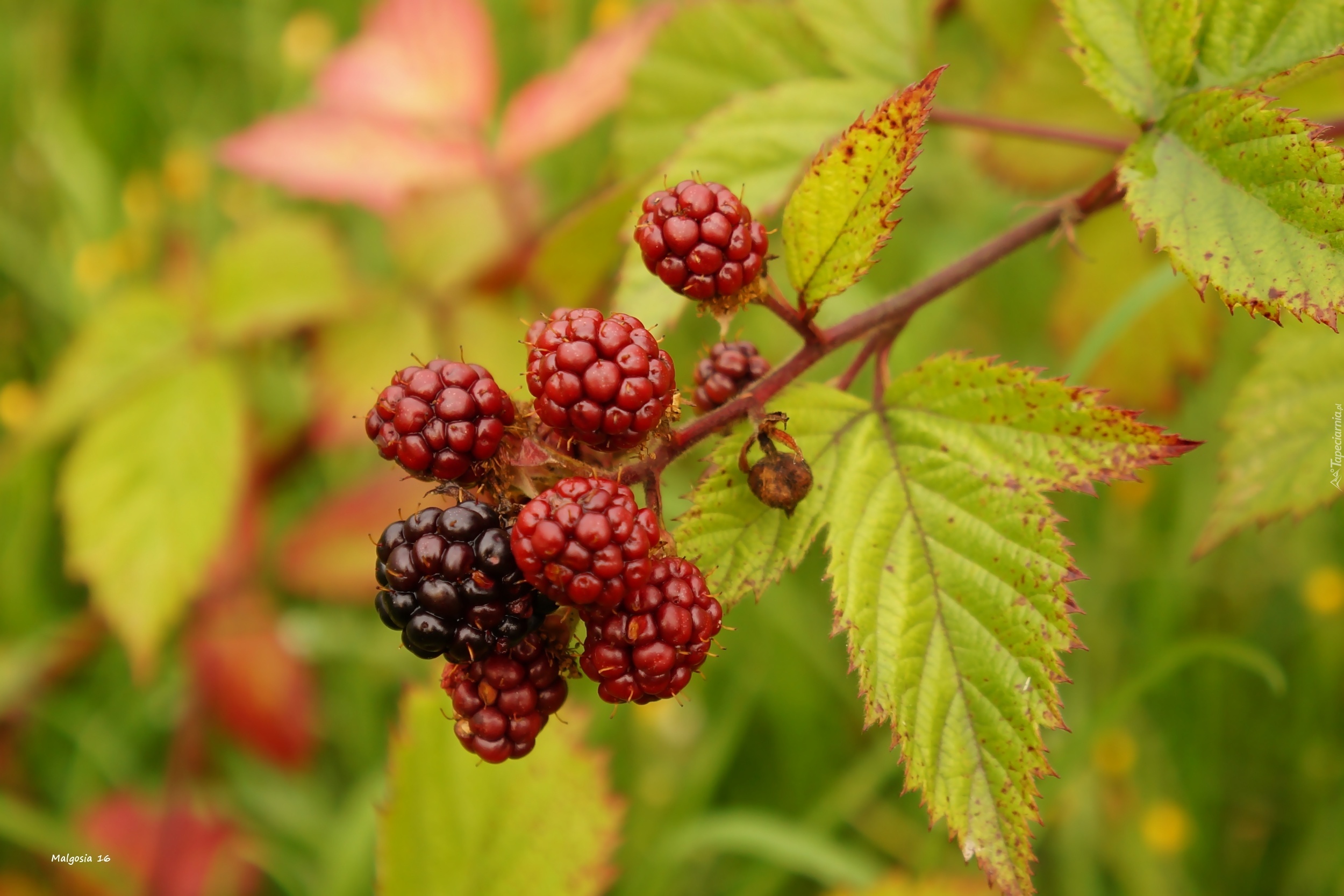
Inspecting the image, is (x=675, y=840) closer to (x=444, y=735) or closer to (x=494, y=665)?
(x=444, y=735)

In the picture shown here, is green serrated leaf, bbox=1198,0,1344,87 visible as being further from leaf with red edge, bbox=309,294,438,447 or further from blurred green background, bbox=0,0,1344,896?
leaf with red edge, bbox=309,294,438,447

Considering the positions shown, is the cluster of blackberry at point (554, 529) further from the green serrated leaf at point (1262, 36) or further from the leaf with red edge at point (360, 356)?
the leaf with red edge at point (360, 356)

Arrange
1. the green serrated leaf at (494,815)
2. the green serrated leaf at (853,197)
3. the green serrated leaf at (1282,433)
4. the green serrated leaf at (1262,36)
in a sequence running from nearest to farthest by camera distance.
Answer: the green serrated leaf at (853,197) < the green serrated leaf at (1262,36) < the green serrated leaf at (1282,433) < the green serrated leaf at (494,815)

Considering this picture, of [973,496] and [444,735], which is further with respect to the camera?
[444,735]

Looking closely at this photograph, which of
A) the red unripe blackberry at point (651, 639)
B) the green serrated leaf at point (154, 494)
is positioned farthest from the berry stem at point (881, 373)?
the green serrated leaf at point (154, 494)

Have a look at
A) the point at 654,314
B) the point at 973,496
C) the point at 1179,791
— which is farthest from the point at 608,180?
the point at 1179,791
